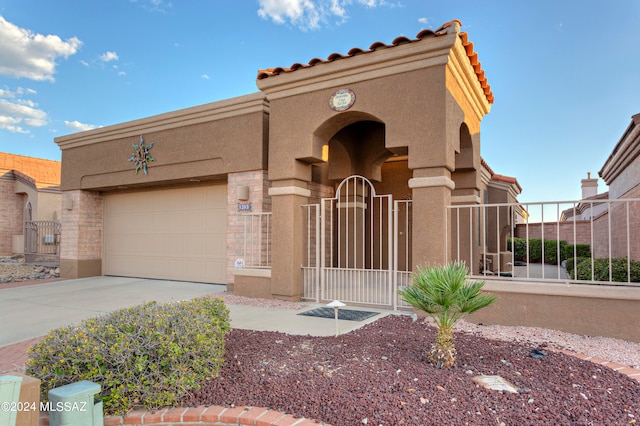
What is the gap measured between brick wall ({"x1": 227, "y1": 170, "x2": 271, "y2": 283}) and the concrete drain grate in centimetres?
294

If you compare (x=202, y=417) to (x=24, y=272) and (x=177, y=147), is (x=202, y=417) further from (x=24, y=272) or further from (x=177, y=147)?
(x=24, y=272)

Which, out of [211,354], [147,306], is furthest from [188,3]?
[211,354]

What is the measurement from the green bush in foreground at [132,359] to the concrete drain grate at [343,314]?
3161 mm

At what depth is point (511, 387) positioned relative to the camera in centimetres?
364

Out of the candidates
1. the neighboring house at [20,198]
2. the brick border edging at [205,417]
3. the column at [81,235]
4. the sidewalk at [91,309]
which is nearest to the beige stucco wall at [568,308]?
the sidewalk at [91,309]

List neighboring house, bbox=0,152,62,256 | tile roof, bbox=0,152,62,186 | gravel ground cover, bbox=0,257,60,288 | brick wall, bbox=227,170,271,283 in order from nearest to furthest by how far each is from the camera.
Result: brick wall, bbox=227,170,271,283
gravel ground cover, bbox=0,257,60,288
neighboring house, bbox=0,152,62,256
tile roof, bbox=0,152,62,186

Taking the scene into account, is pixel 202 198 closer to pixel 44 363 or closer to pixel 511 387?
pixel 44 363

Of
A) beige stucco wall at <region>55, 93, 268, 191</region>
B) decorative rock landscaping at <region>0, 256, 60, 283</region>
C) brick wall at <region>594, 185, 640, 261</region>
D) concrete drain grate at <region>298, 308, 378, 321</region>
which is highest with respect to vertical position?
beige stucco wall at <region>55, 93, 268, 191</region>

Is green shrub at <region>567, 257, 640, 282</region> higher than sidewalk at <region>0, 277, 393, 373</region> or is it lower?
higher

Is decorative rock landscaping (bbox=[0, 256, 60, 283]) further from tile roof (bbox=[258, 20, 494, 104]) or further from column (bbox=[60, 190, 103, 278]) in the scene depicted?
tile roof (bbox=[258, 20, 494, 104])

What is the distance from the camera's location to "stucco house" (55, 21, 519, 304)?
693 centimetres

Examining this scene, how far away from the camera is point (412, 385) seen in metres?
3.63

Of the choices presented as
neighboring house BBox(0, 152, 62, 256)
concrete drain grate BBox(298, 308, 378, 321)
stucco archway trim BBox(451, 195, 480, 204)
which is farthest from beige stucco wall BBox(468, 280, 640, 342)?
neighboring house BBox(0, 152, 62, 256)

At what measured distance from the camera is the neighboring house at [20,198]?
714 inches
